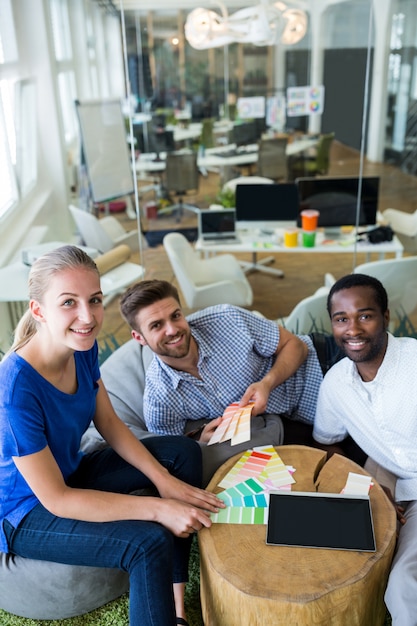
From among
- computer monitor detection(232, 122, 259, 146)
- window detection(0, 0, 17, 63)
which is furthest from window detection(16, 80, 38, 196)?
computer monitor detection(232, 122, 259, 146)

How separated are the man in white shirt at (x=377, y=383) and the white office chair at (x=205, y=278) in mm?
2141

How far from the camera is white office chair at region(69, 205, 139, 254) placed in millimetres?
4984

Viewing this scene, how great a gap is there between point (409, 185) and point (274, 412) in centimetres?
553

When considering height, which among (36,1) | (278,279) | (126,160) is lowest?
(278,279)

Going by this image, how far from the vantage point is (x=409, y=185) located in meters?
7.28

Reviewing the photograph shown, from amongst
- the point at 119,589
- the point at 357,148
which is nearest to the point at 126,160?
the point at 357,148

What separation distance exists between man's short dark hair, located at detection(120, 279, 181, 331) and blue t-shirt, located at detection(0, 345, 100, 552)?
0.26 m

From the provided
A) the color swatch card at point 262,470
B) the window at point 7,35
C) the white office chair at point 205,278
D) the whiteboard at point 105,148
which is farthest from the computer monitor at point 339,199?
the color swatch card at point 262,470

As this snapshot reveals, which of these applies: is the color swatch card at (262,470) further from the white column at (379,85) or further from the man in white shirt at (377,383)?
the white column at (379,85)

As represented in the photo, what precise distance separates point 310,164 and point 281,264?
4.72ft

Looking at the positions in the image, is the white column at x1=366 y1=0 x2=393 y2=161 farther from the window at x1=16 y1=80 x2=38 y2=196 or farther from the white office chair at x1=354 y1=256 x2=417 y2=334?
the white office chair at x1=354 y1=256 x2=417 y2=334

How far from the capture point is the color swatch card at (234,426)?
6.89 feet

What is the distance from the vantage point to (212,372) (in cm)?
242

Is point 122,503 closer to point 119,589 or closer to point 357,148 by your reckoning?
point 119,589
